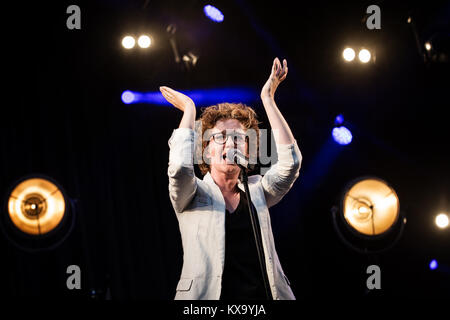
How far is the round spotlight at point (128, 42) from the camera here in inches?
121

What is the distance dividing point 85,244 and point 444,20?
3042 millimetres

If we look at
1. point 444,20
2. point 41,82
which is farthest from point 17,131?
point 444,20

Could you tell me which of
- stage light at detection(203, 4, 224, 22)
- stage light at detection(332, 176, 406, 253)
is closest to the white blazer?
stage light at detection(332, 176, 406, 253)

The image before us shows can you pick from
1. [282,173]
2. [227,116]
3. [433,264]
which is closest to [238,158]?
[282,173]

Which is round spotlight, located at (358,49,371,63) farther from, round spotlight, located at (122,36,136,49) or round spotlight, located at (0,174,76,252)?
round spotlight, located at (0,174,76,252)

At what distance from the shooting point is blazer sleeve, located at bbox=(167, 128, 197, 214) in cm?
151

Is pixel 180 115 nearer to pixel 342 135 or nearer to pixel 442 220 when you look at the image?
pixel 342 135

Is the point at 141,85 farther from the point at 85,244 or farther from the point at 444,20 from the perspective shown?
the point at 444,20

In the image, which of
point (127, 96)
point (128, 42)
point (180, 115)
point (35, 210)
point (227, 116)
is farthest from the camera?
point (180, 115)

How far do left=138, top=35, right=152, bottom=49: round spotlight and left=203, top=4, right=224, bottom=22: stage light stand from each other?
0.44 meters

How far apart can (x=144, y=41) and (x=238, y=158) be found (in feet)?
6.17

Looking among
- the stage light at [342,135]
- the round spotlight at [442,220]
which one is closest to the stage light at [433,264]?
the round spotlight at [442,220]

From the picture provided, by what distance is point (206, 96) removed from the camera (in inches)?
131
